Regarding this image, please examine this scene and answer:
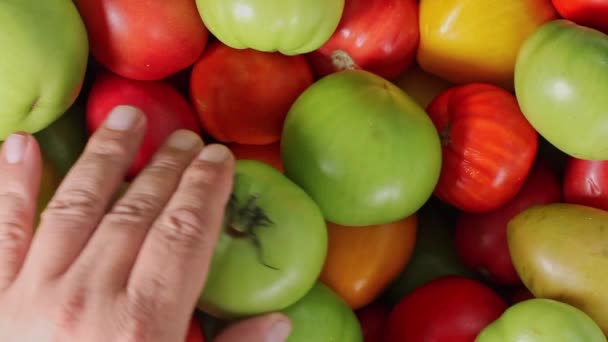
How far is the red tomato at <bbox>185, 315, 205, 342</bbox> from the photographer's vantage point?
0.61m

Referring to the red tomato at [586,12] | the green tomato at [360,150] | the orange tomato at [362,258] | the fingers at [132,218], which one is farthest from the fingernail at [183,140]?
the red tomato at [586,12]

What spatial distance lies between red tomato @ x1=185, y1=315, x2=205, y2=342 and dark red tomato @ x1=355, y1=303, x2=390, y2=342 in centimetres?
24

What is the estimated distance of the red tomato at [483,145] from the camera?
28.1 inches

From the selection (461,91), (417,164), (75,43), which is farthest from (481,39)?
(75,43)

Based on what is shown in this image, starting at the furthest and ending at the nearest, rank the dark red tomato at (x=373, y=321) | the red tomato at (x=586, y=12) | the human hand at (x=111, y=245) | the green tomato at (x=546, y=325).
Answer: the dark red tomato at (x=373, y=321), the red tomato at (x=586, y=12), the green tomato at (x=546, y=325), the human hand at (x=111, y=245)

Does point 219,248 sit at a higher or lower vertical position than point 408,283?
higher

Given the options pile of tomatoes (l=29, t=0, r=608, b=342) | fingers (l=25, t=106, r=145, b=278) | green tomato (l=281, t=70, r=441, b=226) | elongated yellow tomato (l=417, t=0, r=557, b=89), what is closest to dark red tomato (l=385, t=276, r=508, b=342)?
pile of tomatoes (l=29, t=0, r=608, b=342)

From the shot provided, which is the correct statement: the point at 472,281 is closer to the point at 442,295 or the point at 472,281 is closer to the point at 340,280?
the point at 442,295

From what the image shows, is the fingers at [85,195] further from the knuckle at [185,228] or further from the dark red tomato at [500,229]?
the dark red tomato at [500,229]

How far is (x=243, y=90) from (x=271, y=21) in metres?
0.12

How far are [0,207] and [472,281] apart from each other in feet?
1.69

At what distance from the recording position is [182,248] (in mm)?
501

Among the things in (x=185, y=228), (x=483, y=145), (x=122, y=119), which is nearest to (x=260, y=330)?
(x=185, y=228)

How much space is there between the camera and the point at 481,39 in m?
0.74
